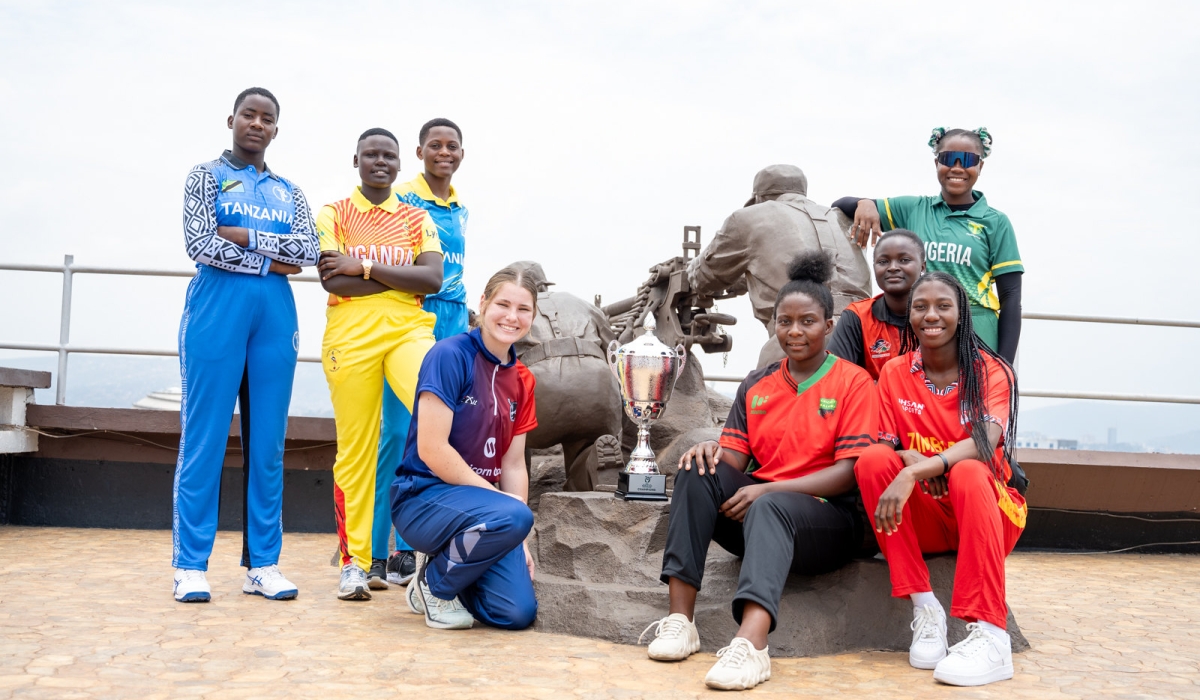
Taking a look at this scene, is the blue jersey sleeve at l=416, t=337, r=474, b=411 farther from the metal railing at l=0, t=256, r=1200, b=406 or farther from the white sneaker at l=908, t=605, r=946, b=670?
the metal railing at l=0, t=256, r=1200, b=406

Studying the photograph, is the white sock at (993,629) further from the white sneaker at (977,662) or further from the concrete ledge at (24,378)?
the concrete ledge at (24,378)

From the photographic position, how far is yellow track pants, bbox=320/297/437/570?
12.4 ft

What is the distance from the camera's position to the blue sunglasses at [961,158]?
11.8 feet

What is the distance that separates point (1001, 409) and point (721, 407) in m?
2.61

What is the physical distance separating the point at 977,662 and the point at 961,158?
178 cm

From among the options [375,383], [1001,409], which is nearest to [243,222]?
[375,383]

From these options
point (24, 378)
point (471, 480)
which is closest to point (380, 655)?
point (471, 480)

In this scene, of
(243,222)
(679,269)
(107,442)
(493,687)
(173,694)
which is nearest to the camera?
(173,694)

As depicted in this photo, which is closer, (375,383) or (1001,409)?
(1001,409)

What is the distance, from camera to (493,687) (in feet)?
8.14

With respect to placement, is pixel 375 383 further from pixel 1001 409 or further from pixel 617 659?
pixel 1001 409

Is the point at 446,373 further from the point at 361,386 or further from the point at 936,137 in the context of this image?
the point at 936,137

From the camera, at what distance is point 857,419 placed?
305cm

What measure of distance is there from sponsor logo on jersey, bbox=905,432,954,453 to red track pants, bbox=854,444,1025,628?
0.52 feet
